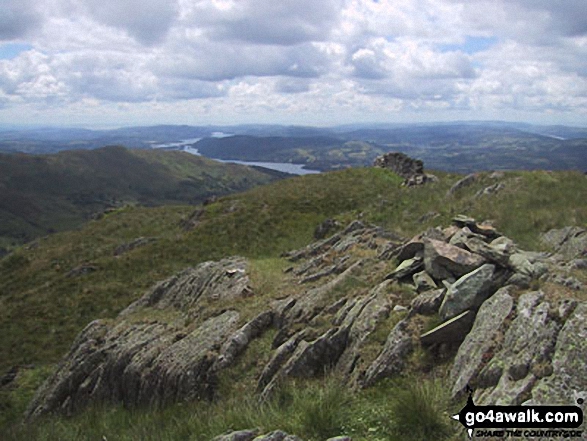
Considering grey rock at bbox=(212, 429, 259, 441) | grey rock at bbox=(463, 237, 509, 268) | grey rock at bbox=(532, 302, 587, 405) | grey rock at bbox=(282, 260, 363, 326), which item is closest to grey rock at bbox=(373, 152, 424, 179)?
grey rock at bbox=(282, 260, 363, 326)

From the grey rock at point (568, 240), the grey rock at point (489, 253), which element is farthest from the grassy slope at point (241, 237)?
the grey rock at point (489, 253)

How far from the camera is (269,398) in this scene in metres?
9.72

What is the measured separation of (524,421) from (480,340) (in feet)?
7.52

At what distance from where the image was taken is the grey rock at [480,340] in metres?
7.90

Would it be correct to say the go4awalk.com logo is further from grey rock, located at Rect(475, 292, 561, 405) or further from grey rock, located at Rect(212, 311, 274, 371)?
grey rock, located at Rect(212, 311, 274, 371)

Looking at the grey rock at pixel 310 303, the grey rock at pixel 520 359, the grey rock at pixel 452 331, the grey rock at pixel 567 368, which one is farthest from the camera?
the grey rock at pixel 310 303

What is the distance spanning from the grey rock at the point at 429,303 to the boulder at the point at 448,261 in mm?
1025

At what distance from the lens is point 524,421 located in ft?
20.9

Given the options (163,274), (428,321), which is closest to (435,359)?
(428,321)

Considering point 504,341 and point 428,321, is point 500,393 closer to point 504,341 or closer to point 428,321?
point 504,341

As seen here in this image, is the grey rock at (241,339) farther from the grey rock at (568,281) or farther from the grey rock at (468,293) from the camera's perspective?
the grey rock at (568,281)

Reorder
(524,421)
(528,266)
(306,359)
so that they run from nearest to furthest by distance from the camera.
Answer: (524,421)
(528,266)
(306,359)

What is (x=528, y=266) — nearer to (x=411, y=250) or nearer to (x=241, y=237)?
(x=411, y=250)

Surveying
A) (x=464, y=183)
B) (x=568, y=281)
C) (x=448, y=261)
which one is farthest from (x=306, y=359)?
(x=464, y=183)
